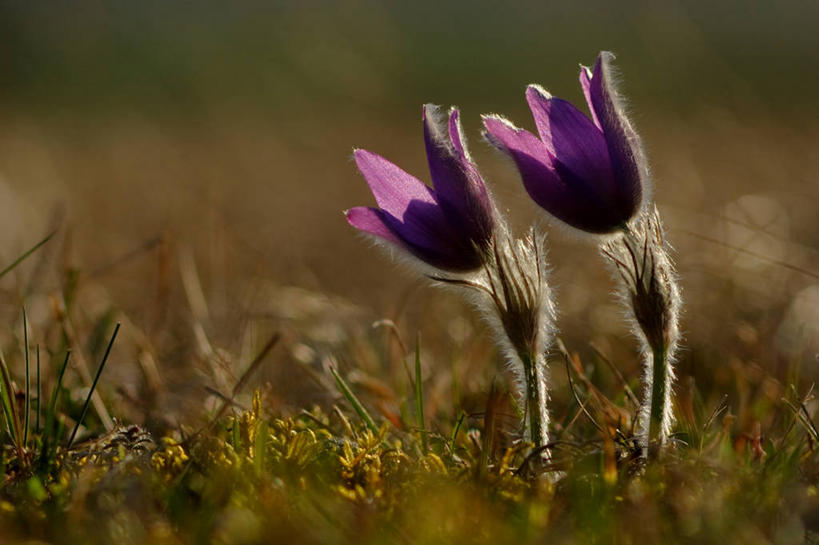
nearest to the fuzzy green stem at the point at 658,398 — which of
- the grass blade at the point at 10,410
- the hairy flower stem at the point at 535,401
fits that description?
the hairy flower stem at the point at 535,401

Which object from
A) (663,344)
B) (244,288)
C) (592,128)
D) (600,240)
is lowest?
(244,288)

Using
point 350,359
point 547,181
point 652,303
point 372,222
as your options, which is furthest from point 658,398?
point 350,359

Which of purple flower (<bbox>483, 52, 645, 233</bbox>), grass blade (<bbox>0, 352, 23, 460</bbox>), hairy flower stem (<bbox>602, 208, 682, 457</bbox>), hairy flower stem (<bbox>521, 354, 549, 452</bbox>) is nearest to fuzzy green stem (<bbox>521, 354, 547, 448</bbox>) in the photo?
hairy flower stem (<bbox>521, 354, 549, 452</bbox>)

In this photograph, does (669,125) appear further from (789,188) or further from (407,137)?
(789,188)

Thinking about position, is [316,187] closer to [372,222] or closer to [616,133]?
[372,222]

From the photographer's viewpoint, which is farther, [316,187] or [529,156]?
[316,187]

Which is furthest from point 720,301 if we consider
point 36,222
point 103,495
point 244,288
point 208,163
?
point 208,163

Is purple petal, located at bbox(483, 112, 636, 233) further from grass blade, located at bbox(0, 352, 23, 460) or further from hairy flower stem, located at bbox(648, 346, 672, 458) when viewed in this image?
grass blade, located at bbox(0, 352, 23, 460)

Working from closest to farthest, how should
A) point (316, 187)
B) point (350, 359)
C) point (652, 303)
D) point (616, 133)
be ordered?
point (616, 133) < point (652, 303) < point (350, 359) < point (316, 187)
